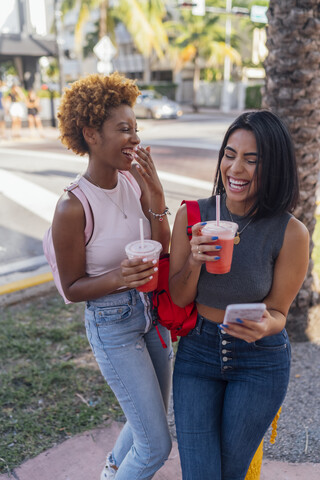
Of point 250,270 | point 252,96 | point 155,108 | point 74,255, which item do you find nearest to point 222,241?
point 250,270

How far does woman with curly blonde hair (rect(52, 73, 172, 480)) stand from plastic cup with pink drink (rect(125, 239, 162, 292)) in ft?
0.11

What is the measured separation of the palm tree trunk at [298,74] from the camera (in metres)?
3.43

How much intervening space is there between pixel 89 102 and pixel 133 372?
4.24ft

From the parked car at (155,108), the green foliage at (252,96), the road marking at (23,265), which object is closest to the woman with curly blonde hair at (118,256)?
the road marking at (23,265)

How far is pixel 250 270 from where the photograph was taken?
1.98 metres

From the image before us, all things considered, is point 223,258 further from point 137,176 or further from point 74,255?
point 137,176

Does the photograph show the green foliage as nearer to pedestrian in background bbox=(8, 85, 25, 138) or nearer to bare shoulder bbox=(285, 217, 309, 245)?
pedestrian in background bbox=(8, 85, 25, 138)

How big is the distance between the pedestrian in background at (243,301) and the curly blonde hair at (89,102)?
0.61 m

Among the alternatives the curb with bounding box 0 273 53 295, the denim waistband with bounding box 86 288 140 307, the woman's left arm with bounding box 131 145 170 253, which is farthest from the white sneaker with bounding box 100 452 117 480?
the curb with bounding box 0 273 53 295

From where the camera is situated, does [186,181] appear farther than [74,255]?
Yes

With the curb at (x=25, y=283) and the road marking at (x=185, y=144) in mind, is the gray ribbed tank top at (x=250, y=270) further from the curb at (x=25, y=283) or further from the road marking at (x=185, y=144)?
the road marking at (x=185, y=144)

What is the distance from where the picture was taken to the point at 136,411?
204cm

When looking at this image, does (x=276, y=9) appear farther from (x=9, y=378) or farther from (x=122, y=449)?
(x=9, y=378)

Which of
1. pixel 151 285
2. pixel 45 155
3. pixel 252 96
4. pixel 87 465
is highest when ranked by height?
pixel 252 96
